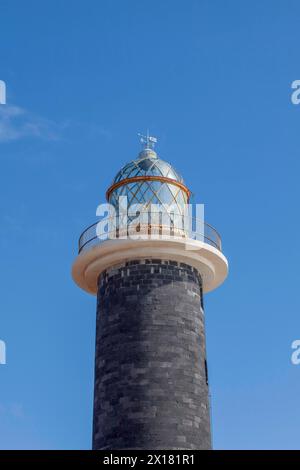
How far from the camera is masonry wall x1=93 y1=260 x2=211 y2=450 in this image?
19.0 metres

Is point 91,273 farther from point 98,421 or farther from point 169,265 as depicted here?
point 98,421

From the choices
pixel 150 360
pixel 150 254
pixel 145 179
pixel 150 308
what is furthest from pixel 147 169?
pixel 150 360

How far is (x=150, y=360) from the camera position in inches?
769

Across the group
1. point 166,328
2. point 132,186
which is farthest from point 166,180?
point 166,328

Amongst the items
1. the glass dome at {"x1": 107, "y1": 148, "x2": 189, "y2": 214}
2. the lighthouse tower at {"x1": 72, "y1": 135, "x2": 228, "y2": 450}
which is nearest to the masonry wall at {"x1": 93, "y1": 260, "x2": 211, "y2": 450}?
the lighthouse tower at {"x1": 72, "y1": 135, "x2": 228, "y2": 450}

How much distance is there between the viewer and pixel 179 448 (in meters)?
18.8

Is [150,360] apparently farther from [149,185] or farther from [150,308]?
[149,185]

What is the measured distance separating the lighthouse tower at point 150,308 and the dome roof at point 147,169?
0.03m

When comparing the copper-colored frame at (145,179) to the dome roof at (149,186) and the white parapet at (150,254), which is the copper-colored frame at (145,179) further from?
the white parapet at (150,254)

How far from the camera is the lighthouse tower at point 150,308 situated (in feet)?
62.7

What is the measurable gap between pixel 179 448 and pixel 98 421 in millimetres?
2105

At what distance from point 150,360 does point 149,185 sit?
4.75m
